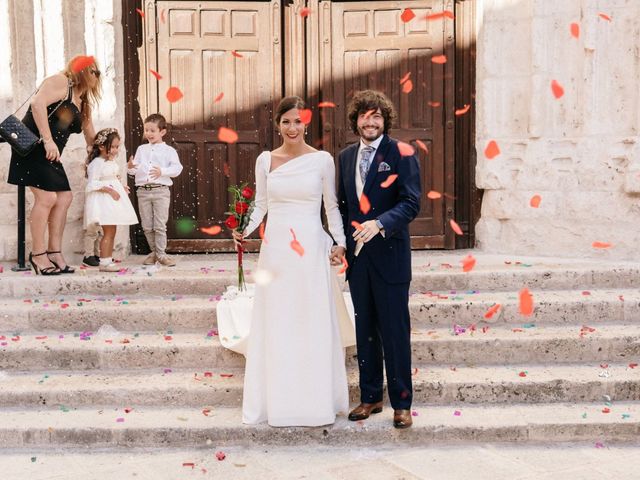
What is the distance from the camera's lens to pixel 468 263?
6551mm

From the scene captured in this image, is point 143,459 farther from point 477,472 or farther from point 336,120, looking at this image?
point 336,120

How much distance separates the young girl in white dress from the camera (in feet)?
Answer: 20.7

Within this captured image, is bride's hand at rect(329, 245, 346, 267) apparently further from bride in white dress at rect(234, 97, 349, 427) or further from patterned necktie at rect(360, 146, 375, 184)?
patterned necktie at rect(360, 146, 375, 184)

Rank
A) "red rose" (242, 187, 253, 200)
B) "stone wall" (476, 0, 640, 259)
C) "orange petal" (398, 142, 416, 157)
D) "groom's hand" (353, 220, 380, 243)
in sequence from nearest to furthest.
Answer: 1. "groom's hand" (353, 220, 380, 243)
2. "orange petal" (398, 142, 416, 157)
3. "red rose" (242, 187, 253, 200)
4. "stone wall" (476, 0, 640, 259)

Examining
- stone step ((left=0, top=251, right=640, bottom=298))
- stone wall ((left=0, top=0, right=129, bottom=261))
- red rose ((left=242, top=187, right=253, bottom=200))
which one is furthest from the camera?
stone wall ((left=0, top=0, right=129, bottom=261))

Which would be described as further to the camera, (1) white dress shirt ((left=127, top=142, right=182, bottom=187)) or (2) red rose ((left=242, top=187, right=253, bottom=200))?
(1) white dress shirt ((left=127, top=142, right=182, bottom=187))

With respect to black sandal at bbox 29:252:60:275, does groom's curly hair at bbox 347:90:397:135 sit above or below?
above

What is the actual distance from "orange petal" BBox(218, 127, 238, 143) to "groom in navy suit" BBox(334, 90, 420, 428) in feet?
10.6

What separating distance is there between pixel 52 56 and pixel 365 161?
3.62 metres

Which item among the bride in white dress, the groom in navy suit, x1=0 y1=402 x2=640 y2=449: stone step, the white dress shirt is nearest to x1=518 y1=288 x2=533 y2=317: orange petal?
x1=0 y1=402 x2=640 y2=449: stone step

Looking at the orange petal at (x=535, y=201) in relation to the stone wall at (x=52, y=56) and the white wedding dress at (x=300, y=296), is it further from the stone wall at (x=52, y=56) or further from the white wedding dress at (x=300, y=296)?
the stone wall at (x=52, y=56)

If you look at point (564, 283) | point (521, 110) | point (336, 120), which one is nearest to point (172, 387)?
point (564, 283)

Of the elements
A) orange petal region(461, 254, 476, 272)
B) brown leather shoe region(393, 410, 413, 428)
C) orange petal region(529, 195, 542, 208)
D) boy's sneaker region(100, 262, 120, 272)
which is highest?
orange petal region(529, 195, 542, 208)

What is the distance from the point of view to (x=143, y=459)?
4.20 m
